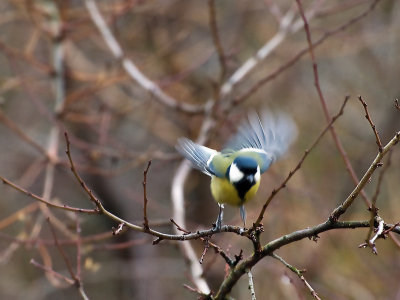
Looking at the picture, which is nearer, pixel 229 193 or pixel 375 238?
pixel 375 238

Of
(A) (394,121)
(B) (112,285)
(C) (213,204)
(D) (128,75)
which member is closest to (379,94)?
(A) (394,121)

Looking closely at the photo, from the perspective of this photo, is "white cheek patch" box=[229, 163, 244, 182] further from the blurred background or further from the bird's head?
the blurred background

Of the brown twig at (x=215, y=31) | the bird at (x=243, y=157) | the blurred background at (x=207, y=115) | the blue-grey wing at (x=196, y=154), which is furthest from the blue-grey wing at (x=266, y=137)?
the blurred background at (x=207, y=115)

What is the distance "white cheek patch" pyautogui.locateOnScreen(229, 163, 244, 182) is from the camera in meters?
2.21

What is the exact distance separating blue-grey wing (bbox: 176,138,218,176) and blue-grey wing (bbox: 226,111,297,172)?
218 millimetres

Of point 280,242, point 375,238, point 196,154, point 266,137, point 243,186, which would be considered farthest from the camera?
point 266,137

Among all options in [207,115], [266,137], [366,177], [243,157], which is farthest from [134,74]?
[366,177]

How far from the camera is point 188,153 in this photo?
244 centimetres

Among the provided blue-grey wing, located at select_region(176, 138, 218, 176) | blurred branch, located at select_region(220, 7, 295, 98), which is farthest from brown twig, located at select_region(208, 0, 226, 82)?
blue-grey wing, located at select_region(176, 138, 218, 176)

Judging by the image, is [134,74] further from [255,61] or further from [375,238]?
[375,238]

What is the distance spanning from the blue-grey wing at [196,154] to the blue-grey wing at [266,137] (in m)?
0.22

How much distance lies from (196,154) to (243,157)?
0.94 feet

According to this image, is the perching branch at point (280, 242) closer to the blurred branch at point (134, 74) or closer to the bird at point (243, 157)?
the bird at point (243, 157)

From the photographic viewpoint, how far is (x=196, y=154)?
8.19ft
